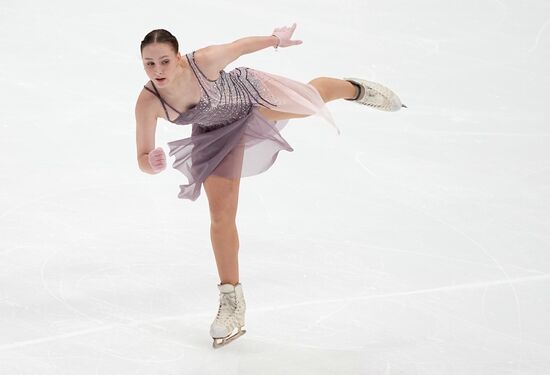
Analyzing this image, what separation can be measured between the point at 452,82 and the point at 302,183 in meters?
1.90

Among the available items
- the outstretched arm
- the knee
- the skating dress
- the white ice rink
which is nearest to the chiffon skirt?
the skating dress

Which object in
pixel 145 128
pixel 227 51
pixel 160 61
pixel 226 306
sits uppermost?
pixel 227 51

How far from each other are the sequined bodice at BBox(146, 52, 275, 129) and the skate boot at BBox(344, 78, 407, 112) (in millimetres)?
802

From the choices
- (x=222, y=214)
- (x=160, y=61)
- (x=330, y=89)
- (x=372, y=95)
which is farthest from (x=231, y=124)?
(x=372, y=95)

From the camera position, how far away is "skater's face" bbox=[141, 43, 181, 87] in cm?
374

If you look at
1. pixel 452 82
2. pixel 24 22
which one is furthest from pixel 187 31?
pixel 452 82

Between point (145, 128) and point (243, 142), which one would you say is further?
point (243, 142)

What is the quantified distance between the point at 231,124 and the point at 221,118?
6 centimetres

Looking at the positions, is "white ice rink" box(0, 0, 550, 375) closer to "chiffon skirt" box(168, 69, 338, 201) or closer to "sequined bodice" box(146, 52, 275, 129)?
"chiffon skirt" box(168, 69, 338, 201)

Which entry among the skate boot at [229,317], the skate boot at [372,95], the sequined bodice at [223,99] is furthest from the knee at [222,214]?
the skate boot at [372,95]

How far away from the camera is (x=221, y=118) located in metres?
4.20

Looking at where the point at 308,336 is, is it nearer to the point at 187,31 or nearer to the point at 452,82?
the point at 452,82

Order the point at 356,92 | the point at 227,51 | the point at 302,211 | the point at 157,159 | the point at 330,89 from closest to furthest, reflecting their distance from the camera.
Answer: the point at 157,159 → the point at 227,51 → the point at 330,89 → the point at 356,92 → the point at 302,211

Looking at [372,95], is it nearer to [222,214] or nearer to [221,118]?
[221,118]
